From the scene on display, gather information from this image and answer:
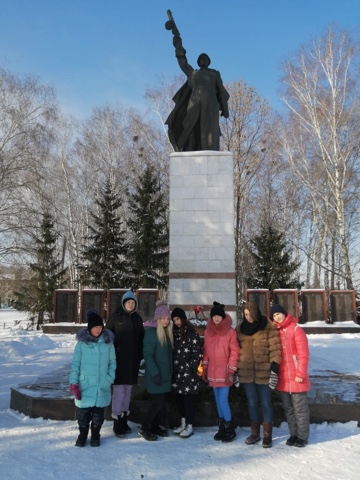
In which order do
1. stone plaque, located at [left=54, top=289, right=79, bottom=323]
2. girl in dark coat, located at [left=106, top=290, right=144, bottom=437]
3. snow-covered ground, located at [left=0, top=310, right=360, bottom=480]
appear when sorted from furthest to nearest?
stone plaque, located at [left=54, top=289, right=79, bottom=323] < girl in dark coat, located at [left=106, top=290, right=144, bottom=437] < snow-covered ground, located at [left=0, top=310, right=360, bottom=480]

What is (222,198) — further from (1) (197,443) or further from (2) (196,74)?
(1) (197,443)

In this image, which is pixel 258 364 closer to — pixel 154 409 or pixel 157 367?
pixel 157 367

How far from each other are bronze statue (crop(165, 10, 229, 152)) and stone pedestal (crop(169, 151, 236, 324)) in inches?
22.9

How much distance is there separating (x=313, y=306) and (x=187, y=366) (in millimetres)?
13688

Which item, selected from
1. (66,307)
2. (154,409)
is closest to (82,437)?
(154,409)

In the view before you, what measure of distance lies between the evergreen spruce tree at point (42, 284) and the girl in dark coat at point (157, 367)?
17.4m

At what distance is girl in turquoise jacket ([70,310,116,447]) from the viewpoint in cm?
397

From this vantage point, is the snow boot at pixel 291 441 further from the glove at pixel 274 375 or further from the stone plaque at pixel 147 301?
the stone plaque at pixel 147 301

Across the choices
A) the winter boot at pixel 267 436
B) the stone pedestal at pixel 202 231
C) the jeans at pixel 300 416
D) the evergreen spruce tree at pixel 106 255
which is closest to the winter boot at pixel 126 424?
the winter boot at pixel 267 436

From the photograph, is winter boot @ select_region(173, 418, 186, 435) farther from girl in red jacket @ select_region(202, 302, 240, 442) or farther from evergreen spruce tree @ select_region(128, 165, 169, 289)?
evergreen spruce tree @ select_region(128, 165, 169, 289)

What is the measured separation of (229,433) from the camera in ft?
13.7

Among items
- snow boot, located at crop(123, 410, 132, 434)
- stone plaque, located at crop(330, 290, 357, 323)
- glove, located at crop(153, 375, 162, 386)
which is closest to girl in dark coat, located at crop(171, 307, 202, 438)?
glove, located at crop(153, 375, 162, 386)

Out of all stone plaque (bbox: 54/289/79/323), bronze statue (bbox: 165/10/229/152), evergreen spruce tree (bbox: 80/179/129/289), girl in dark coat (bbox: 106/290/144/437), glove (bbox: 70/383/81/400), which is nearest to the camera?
glove (bbox: 70/383/81/400)

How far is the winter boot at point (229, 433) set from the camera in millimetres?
4117
